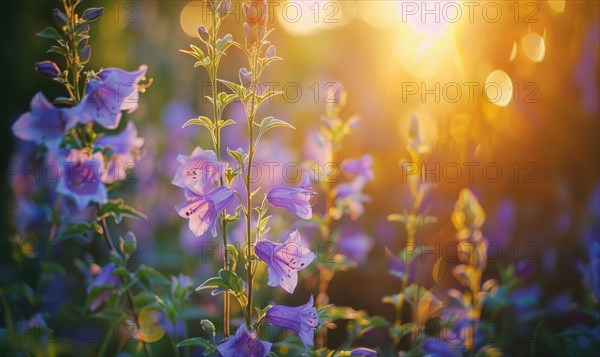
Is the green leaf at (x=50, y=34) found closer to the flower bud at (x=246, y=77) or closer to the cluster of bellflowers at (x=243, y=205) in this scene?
the cluster of bellflowers at (x=243, y=205)

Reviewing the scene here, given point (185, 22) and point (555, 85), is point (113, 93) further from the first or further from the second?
point (185, 22)

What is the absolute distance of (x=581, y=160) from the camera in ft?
12.8

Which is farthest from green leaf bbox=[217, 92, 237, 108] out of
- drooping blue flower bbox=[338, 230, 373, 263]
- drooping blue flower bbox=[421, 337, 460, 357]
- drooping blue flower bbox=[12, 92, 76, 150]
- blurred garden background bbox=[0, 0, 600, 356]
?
drooping blue flower bbox=[338, 230, 373, 263]

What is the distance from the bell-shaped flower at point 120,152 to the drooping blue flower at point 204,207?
568 mm

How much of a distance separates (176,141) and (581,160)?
10.2 ft

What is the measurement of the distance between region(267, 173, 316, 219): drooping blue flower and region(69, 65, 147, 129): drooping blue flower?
64 cm

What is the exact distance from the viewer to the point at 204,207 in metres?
1.84

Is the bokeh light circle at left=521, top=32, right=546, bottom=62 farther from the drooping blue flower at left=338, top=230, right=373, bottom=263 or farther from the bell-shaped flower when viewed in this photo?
the bell-shaped flower

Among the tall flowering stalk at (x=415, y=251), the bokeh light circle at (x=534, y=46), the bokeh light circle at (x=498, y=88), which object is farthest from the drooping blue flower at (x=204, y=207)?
the bokeh light circle at (x=534, y=46)

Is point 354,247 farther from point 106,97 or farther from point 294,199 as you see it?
point 106,97

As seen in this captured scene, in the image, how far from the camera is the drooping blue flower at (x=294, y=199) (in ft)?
6.18

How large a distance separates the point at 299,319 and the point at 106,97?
40.2 inches

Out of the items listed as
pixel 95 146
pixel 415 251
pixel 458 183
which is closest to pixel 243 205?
pixel 95 146

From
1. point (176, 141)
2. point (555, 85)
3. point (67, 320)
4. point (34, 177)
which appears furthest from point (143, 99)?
point (555, 85)
